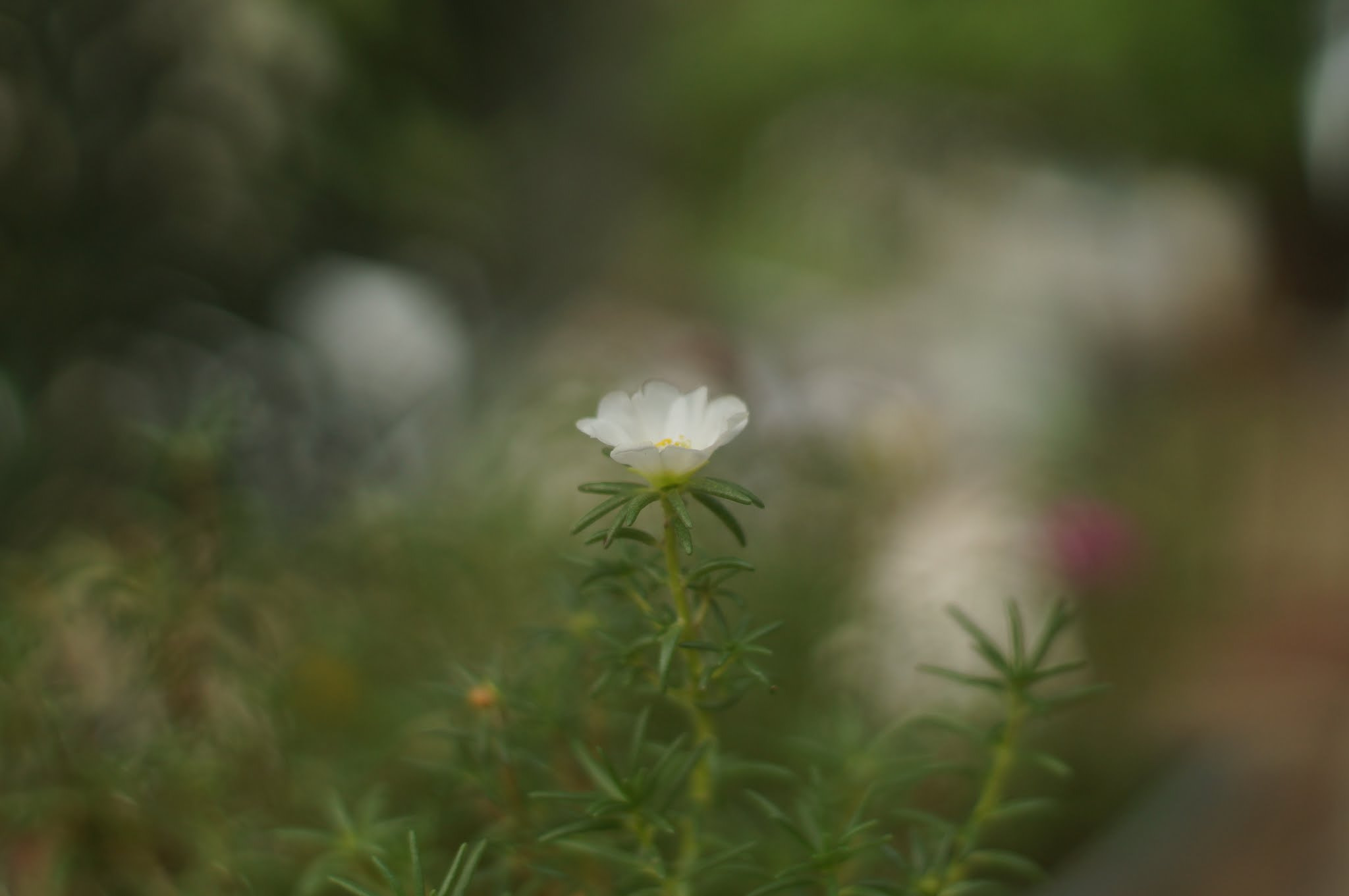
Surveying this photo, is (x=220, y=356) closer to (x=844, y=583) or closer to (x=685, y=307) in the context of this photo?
(x=844, y=583)

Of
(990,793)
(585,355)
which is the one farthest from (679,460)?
(585,355)

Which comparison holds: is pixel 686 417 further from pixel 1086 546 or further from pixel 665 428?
pixel 1086 546

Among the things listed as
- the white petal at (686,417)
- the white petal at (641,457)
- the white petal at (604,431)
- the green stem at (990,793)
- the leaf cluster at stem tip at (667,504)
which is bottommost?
the green stem at (990,793)

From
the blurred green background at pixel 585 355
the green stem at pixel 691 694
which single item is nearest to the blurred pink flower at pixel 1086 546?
the blurred green background at pixel 585 355

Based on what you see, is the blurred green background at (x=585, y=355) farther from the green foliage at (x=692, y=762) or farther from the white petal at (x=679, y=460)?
the white petal at (x=679, y=460)

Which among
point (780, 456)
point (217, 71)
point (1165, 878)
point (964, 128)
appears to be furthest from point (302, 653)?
point (964, 128)

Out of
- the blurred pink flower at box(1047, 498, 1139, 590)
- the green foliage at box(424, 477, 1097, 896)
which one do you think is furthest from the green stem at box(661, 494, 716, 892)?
the blurred pink flower at box(1047, 498, 1139, 590)
